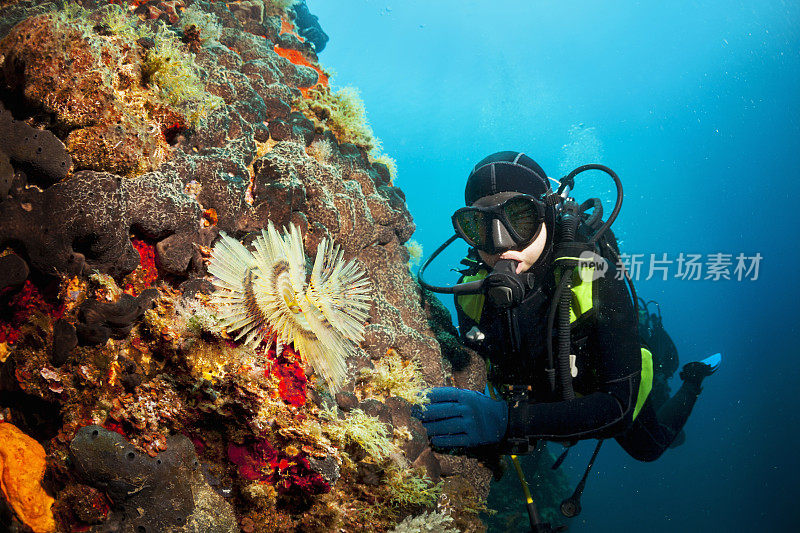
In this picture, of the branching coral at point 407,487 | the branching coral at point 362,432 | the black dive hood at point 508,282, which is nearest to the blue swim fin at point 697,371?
the black dive hood at point 508,282

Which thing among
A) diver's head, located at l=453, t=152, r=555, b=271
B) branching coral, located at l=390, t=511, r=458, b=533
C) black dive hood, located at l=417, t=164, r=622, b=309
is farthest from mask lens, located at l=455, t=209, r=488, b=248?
branching coral, located at l=390, t=511, r=458, b=533

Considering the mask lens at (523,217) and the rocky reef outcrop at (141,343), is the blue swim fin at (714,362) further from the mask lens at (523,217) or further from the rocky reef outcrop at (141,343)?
the rocky reef outcrop at (141,343)

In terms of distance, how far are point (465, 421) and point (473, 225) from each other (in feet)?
6.97

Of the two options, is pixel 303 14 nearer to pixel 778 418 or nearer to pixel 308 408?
pixel 308 408

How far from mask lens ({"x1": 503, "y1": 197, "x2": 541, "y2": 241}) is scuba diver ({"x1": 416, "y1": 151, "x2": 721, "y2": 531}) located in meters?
0.01

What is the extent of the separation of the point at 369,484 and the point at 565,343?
212 centimetres

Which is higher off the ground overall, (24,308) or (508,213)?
(508,213)

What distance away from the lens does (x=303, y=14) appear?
844cm

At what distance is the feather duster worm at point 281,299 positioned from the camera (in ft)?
6.91

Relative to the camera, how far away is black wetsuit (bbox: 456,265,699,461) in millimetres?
3229

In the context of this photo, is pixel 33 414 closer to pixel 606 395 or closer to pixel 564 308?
pixel 564 308

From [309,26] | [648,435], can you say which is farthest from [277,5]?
[648,435]

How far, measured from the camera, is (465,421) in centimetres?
336

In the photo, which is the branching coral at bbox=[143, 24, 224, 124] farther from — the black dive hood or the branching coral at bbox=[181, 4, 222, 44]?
the black dive hood
